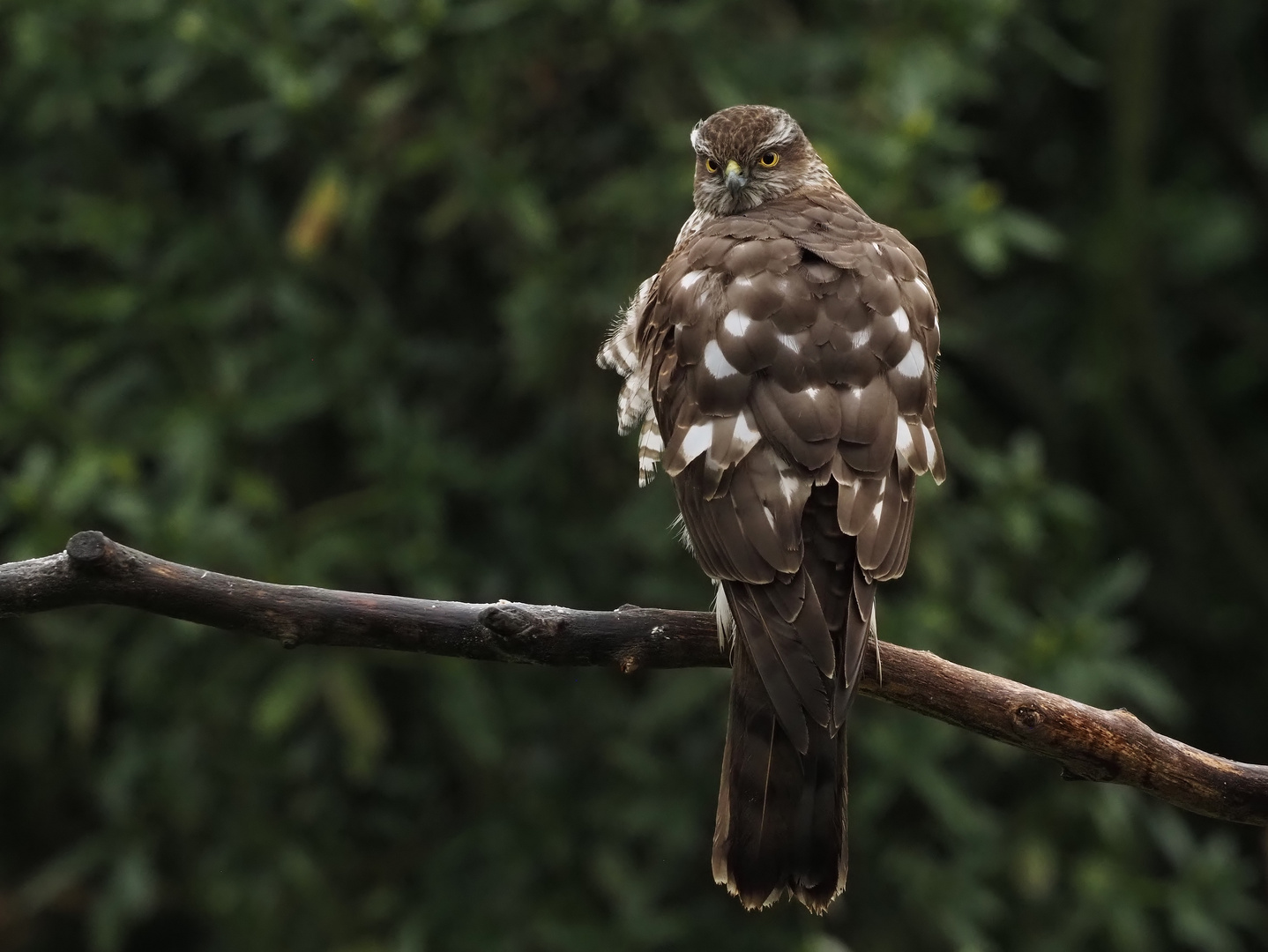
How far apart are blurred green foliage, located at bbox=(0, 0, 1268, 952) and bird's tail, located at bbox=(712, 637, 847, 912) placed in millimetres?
1627

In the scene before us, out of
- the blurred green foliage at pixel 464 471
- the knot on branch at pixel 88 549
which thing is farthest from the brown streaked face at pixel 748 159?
the knot on branch at pixel 88 549

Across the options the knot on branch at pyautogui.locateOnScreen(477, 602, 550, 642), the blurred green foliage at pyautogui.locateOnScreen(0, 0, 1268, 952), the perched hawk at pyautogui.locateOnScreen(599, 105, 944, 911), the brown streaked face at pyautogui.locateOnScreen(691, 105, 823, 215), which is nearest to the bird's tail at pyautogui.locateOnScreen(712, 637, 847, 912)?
the perched hawk at pyautogui.locateOnScreen(599, 105, 944, 911)

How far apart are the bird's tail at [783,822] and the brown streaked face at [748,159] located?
68.0 inches

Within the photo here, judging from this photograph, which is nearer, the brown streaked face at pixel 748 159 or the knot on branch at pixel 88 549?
the knot on branch at pixel 88 549

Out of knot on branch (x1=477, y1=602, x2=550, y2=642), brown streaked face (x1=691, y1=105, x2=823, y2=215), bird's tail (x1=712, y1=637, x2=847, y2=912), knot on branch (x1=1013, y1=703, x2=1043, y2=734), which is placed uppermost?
brown streaked face (x1=691, y1=105, x2=823, y2=215)

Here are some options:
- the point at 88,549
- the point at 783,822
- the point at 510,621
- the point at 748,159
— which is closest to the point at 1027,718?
the point at 783,822

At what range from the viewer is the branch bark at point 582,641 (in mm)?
2547

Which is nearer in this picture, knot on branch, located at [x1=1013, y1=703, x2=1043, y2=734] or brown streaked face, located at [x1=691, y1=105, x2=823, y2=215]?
knot on branch, located at [x1=1013, y1=703, x2=1043, y2=734]

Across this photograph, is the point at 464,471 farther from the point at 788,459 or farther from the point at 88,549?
the point at 88,549

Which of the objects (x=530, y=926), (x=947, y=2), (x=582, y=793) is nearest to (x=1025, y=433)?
(x=947, y=2)

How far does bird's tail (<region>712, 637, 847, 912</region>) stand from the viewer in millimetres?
2902

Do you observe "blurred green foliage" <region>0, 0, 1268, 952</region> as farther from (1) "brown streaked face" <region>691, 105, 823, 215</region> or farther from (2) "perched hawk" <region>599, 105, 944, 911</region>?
(2) "perched hawk" <region>599, 105, 944, 911</region>

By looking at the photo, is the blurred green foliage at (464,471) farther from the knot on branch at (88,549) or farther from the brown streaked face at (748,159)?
the knot on branch at (88,549)

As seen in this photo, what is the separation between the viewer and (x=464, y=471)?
4.85 m
